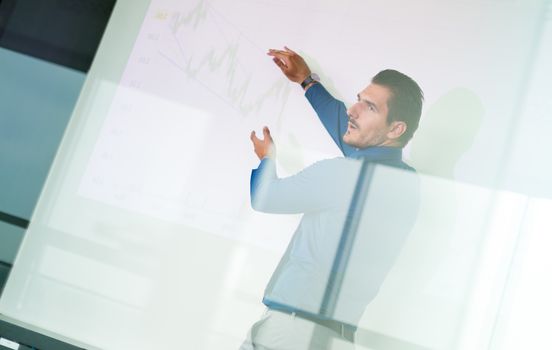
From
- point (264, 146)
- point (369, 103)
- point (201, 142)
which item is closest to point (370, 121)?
point (369, 103)

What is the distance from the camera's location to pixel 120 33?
171 cm

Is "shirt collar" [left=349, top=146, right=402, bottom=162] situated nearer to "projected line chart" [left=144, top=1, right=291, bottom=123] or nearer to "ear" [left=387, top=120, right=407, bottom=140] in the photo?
"ear" [left=387, top=120, right=407, bottom=140]

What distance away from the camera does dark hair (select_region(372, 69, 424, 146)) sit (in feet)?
4.76

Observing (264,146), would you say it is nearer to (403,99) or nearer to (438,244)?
(403,99)

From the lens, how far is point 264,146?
1.53 metres

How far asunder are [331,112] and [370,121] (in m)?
0.11

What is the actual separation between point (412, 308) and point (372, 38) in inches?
30.2

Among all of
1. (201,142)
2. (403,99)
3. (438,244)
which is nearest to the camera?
(438,244)

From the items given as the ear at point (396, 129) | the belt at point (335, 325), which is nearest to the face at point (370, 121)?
the ear at point (396, 129)

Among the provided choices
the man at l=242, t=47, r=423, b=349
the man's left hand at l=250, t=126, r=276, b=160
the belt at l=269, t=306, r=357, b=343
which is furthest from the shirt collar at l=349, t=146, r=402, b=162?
the belt at l=269, t=306, r=357, b=343

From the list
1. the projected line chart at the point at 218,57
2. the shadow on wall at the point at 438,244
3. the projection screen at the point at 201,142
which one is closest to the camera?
the shadow on wall at the point at 438,244

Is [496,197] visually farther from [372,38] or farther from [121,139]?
[121,139]

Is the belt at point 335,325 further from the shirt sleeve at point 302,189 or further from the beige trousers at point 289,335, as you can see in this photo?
the shirt sleeve at point 302,189

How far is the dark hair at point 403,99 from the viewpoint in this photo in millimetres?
1450
